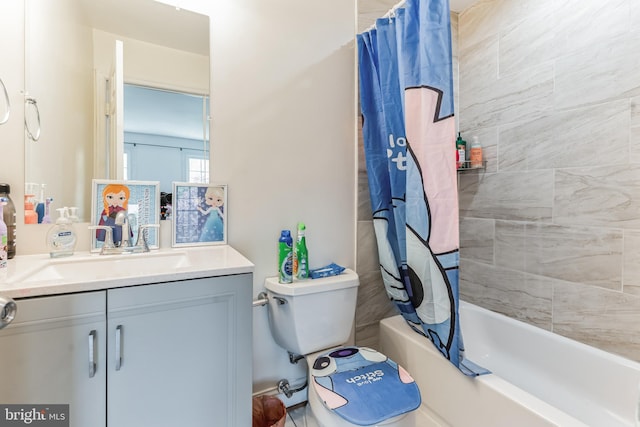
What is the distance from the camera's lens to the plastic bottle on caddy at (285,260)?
1430 mm

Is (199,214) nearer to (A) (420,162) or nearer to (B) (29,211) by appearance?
(B) (29,211)

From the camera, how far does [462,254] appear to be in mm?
2059

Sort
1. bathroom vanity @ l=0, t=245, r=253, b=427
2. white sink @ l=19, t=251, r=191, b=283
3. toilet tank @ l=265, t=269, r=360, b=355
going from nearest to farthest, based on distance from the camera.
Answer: bathroom vanity @ l=0, t=245, r=253, b=427 < white sink @ l=19, t=251, r=191, b=283 < toilet tank @ l=265, t=269, r=360, b=355

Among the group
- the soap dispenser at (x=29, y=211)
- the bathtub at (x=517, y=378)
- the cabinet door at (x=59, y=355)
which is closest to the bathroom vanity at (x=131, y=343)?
the cabinet door at (x=59, y=355)

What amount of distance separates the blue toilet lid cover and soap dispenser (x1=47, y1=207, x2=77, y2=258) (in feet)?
3.50

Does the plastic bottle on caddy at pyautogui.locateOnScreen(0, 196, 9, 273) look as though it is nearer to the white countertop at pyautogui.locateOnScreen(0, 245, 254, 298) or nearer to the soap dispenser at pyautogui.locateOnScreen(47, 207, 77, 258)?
the white countertop at pyautogui.locateOnScreen(0, 245, 254, 298)

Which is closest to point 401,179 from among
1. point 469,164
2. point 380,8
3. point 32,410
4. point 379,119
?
point 379,119

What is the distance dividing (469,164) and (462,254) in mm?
601

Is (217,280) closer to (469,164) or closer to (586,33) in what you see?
(469,164)

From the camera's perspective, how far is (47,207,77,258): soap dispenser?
113cm

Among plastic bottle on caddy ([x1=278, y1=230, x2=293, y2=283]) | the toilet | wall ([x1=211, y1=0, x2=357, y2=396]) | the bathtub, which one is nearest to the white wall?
wall ([x1=211, y1=0, x2=357, y2=396])

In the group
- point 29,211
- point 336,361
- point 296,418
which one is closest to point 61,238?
point 29,211

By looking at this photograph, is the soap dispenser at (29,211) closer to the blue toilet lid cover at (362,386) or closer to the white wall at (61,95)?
the white wall at (61,95)

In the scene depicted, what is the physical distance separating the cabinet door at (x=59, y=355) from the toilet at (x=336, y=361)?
696mm
